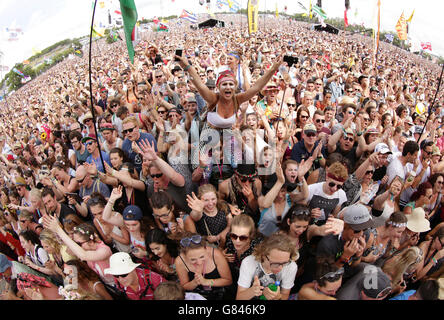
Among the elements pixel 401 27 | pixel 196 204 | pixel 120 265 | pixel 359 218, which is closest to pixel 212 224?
pixel 196 204

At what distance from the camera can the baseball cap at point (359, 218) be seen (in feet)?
7.56

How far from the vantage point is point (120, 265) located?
2.19m

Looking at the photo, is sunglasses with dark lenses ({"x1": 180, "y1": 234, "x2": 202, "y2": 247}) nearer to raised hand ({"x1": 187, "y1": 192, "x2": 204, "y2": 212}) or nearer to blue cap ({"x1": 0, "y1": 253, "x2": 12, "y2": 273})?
raised hand ({"x1": 187, "y1": 192, "x2": 204, "y2": 212})

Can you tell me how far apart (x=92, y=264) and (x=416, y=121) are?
5.73m

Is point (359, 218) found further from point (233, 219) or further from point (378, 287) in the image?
point (233, 219)

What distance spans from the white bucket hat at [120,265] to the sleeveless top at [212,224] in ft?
2.33

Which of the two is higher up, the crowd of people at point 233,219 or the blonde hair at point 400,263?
the crowd of people at point 233,219

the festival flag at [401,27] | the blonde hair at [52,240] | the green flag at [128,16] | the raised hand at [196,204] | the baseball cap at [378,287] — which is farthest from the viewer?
the festival flag at [401,27]

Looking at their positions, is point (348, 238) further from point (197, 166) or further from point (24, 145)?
point (24, 145)

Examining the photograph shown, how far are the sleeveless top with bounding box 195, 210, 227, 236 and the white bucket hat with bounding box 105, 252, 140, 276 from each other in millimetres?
711

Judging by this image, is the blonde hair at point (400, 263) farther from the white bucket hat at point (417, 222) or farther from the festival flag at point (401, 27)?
the festival flag at point (401, 27)

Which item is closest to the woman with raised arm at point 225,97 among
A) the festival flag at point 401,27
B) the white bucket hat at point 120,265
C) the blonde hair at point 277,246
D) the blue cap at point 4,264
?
the blonde hair at point 277,246

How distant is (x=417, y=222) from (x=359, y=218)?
78 centimetres
